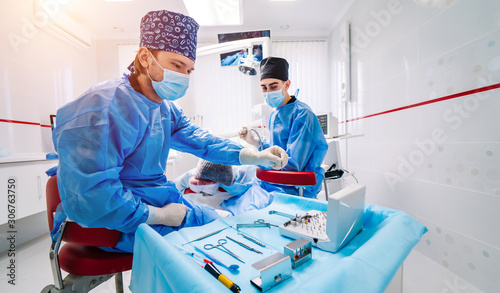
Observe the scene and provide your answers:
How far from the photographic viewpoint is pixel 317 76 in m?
3.90

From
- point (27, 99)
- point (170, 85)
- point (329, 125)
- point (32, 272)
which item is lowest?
point (32, 272)

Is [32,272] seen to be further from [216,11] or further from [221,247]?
[216,11]

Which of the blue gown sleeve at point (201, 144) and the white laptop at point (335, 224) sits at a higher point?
the blue gown sleeve at point (201, 144)

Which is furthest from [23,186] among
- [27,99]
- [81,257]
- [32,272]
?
[81,257]

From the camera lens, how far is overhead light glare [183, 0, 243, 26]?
2625mm

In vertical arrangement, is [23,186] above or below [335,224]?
below

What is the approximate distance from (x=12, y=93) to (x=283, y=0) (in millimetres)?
3169

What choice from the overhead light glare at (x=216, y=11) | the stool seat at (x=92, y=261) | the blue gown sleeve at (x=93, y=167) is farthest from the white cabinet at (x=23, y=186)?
the overhead light glare at (x=216, y=11)

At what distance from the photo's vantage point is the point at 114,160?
0.83 metres

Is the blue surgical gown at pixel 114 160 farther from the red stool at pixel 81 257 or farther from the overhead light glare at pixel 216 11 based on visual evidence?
the overhead light glare at pixel 216 11

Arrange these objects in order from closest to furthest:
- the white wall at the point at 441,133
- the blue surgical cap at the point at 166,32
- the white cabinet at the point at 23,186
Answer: the blue surgical cap at the point at 166,32 → the white wall at the point at 441,133 → the white cabinet at the point at 23,186

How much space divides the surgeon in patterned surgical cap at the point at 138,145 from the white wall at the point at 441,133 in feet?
4.11

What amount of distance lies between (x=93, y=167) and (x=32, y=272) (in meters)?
1.86

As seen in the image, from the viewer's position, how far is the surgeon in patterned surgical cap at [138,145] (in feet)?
2.46
